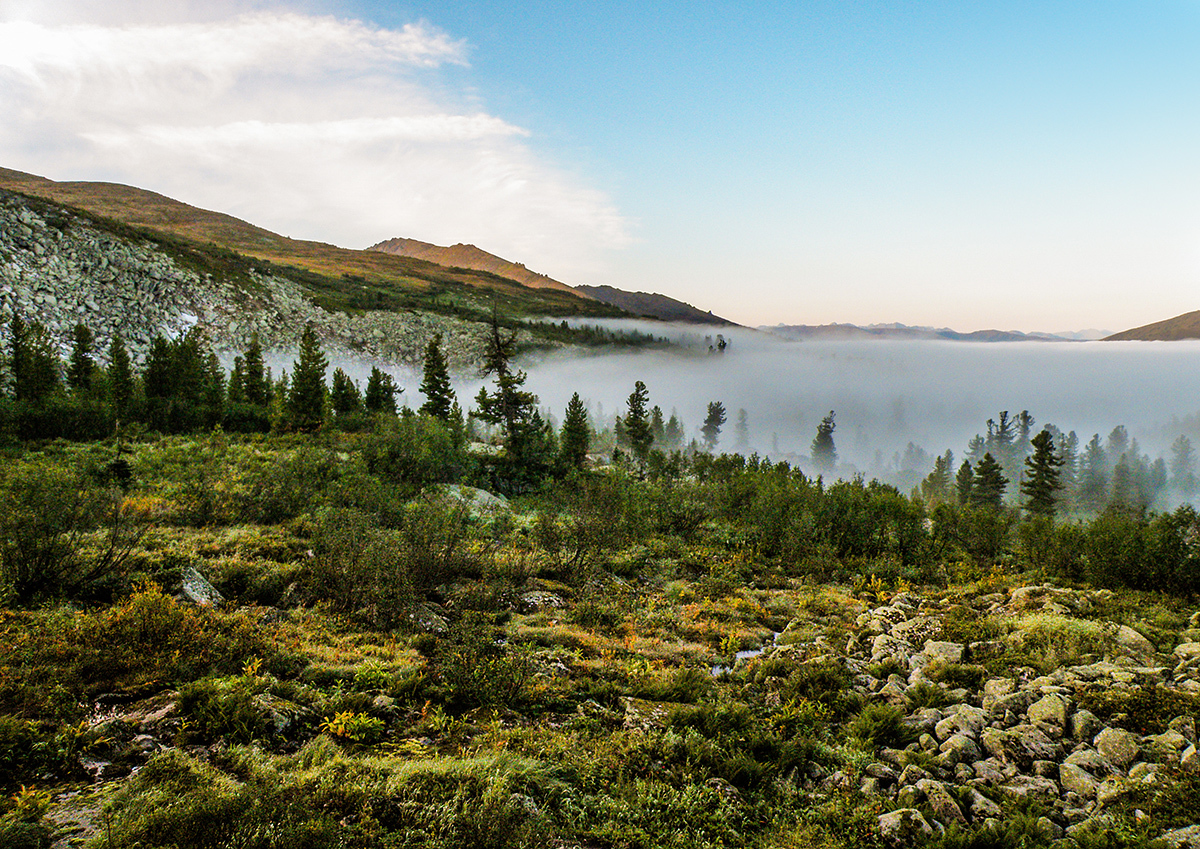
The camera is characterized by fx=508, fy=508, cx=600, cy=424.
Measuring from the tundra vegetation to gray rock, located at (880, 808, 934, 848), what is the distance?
4cm

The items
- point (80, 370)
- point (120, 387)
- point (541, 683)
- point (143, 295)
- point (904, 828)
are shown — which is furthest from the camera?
point (143, 295)

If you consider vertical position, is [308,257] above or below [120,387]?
→ above

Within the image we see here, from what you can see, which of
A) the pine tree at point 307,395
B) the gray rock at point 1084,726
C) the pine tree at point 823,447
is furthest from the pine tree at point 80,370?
the pine tree at point 823,447

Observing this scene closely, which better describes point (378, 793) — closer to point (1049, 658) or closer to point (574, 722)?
point (574, 722)

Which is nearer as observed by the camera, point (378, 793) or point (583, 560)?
point (378, 793)

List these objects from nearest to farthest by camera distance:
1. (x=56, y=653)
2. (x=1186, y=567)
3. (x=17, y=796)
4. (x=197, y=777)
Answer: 1. (x=17, y=796)
2. (x=197, y=777)
3. (x=56, y=653)
4. (x=1186, y=567)

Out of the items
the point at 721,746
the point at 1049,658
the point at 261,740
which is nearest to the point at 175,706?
the point at 261,740

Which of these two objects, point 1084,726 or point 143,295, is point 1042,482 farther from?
point 143,295

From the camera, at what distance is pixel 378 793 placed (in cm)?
590

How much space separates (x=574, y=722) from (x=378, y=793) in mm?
3703

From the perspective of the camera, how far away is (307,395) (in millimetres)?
43906

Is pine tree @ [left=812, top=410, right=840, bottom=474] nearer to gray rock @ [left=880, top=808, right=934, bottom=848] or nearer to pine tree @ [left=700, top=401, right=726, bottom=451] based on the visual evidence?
pine tree @ [left=700, top=401, right=726, bottom=451]

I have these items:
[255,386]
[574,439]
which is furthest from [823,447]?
[255,386]

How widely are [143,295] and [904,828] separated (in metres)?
92.4
